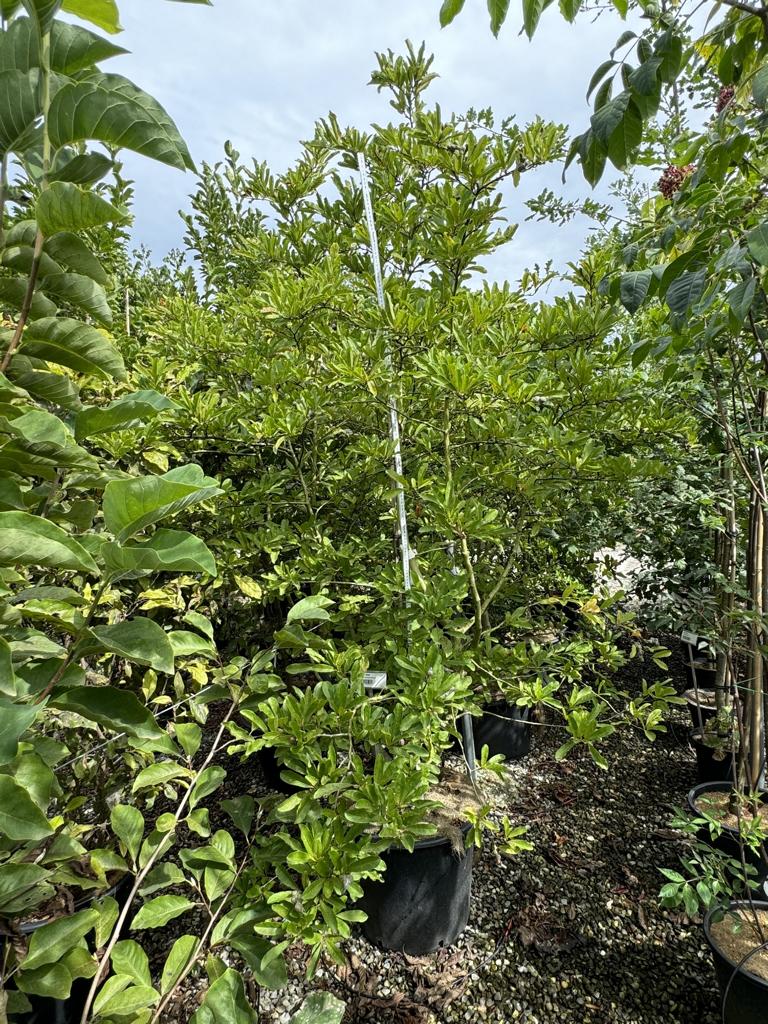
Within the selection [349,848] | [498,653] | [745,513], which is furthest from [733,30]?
[745,513]

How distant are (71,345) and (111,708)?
44cm

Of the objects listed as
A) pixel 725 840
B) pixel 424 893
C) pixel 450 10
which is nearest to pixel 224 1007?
pixel 424 893

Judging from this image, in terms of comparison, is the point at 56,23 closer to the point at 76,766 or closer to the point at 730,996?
the point at 76,766

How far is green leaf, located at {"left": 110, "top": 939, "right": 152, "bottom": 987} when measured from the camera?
0.86 m

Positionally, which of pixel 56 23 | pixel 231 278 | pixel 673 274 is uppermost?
pixel 231 278

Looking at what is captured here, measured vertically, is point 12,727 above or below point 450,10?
below

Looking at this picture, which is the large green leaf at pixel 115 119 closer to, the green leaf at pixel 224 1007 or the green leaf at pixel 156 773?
the green leaf at pixel 156 773

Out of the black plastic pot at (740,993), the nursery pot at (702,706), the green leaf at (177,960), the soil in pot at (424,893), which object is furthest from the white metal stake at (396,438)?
the nursery pot at (702,706)

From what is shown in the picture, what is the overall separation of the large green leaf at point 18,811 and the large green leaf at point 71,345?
46 cm

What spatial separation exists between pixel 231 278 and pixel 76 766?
257cm

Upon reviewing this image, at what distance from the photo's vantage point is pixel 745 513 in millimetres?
2510

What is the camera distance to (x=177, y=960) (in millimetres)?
916

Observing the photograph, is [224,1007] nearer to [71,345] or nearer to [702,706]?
[71,345]

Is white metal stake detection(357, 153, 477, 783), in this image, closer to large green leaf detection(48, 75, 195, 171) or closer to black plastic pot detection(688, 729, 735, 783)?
large green leaf detection(48, 75, 195, 171)
